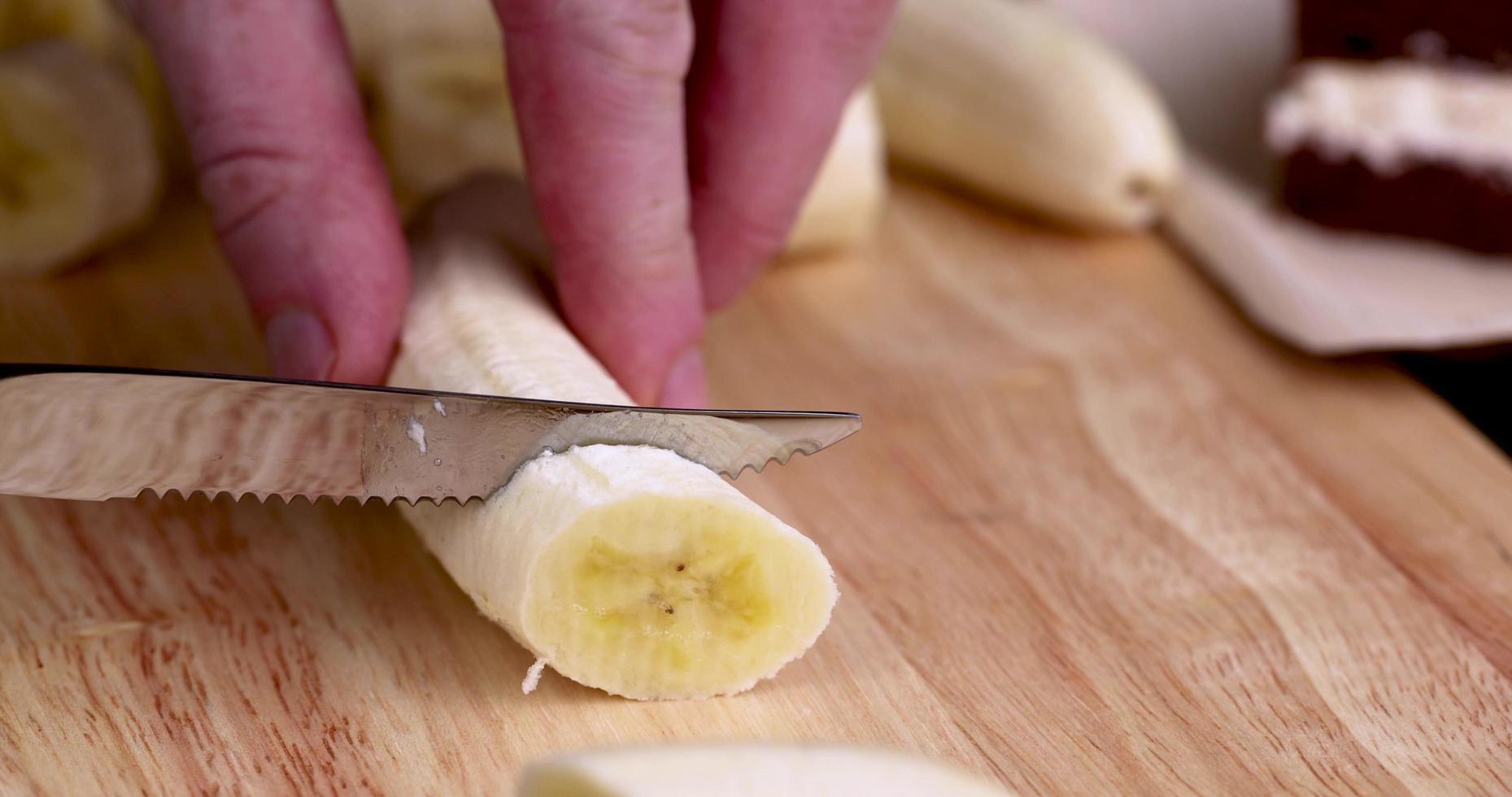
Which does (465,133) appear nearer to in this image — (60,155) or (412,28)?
(412,28)

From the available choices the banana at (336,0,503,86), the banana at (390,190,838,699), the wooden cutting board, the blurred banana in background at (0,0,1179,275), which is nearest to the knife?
the banana at (390,190,838,699)

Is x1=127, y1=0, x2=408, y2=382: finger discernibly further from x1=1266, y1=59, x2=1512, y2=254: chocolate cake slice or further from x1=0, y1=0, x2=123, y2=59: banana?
x1=1266, y1=59, x2=1512, y2=254: chocolate cake slice

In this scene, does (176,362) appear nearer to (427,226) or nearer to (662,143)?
(427,226)

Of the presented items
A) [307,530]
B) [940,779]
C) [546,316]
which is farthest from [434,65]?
[940,779]

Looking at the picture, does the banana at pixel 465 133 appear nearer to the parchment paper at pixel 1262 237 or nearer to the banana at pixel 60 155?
the banana at pixel 60 155

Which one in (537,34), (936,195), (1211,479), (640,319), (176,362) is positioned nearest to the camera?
(537,34)

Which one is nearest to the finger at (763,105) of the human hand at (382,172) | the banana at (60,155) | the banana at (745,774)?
the human hand at (382,172)
